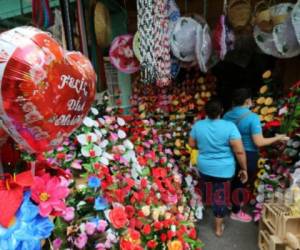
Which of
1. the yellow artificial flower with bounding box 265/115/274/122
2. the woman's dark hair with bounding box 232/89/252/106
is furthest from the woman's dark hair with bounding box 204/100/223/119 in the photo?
the yellow artificial flower with bounding box 265/115/274/122

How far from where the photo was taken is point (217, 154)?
8.86 ft

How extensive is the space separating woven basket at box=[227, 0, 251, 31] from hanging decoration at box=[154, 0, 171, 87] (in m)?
0.76

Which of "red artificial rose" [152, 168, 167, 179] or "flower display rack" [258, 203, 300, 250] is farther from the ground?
"red artificial rose" [152, 168, 167, 179]

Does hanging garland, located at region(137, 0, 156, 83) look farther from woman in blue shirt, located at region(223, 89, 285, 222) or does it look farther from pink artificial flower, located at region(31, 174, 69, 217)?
pink artificial flower, located at region(31, 174, 69, 217)

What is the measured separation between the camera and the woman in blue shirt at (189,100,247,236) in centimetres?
262

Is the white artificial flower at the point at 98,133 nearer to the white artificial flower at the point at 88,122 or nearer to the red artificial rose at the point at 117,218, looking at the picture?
the white artificial flower at the point at 88,122

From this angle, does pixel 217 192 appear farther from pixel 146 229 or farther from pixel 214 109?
pixel 146 229

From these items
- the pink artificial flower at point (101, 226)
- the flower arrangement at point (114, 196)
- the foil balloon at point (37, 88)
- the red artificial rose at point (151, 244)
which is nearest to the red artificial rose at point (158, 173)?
the flower arrangement at point (114, 196)

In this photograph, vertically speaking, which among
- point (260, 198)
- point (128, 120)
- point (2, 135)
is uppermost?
point (2, 135)

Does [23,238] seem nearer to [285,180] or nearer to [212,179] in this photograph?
[212,179]

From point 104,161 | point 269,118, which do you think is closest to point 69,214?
point 104,161

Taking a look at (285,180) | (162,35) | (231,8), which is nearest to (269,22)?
(231,8)

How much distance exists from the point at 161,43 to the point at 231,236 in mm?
2321

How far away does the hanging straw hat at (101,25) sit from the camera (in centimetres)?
326
